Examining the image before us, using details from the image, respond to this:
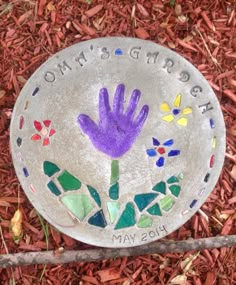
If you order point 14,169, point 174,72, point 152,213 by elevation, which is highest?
point 174,72

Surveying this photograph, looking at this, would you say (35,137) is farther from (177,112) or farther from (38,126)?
(177,112)

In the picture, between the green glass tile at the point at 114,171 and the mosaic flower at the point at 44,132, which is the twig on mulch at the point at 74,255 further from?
the mosaic flower at the point at 44,132

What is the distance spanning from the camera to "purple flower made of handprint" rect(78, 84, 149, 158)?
1948mm

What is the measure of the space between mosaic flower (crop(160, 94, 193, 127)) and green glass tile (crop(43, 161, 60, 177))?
372mm

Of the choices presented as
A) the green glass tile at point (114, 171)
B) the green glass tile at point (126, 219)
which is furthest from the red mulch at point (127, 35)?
the green glass tile at point (114, 171)

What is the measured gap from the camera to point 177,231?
2.02 m

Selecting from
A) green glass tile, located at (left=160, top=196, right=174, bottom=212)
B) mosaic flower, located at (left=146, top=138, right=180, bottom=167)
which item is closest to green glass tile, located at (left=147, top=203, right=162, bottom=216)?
green glass tile, located at (left=160, top=196, right=174, bottom=212)

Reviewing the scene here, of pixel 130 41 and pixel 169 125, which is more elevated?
pixel 130 41

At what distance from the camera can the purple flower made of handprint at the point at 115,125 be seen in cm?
195

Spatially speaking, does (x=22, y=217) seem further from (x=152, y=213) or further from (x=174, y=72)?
(x=174, y=72)

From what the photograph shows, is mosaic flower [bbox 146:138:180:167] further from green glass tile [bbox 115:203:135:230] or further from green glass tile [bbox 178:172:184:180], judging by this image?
green glass tile [bbox 115:203:135:230]

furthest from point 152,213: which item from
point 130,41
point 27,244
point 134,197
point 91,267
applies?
point 130,41

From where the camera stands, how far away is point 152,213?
1.95 meters

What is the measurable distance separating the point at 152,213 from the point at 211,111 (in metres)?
0.37
